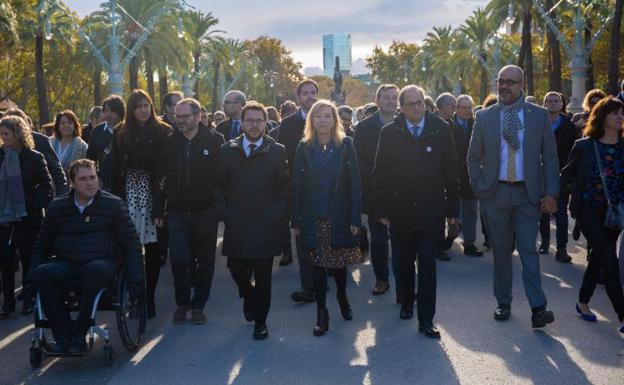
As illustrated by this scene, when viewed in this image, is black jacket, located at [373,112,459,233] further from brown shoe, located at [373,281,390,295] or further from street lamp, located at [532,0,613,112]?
street lamp, located at [532,0,613,112]

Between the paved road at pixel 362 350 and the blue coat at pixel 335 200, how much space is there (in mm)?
812

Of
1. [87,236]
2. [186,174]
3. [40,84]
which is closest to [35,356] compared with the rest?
[87,236]

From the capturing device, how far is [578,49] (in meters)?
34.8

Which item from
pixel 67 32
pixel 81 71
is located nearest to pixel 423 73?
pixel 81 71

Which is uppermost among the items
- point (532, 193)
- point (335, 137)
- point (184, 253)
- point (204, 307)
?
point (335, 137)

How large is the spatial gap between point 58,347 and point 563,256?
631 cm

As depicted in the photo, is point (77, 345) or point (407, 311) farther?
point (407, 311)

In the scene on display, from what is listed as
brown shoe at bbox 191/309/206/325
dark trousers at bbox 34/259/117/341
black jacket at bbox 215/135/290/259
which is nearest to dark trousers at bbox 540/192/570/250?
black jacket at bbox 215/135/290/259

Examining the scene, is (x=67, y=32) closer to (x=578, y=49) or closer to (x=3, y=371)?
(x=578, y=49)

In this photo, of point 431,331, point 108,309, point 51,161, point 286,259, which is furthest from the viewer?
point 286,259

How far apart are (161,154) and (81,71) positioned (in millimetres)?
51728

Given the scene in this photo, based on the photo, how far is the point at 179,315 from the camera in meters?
7.02

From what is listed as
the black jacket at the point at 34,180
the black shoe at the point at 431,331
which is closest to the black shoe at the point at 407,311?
the black shoe at the point at 431,331

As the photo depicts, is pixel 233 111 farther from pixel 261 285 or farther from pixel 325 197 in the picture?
pixel 261 285
